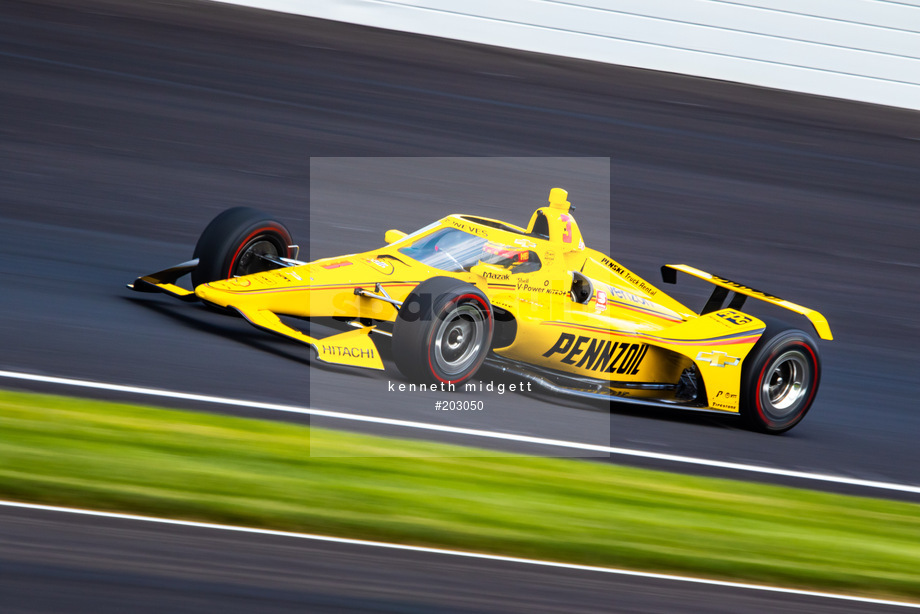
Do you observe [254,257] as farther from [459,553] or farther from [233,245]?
[459,553]

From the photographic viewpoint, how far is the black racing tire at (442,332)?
7.35 metres

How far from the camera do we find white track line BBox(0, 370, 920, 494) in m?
7.12

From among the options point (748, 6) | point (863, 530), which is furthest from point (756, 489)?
point (748, 6)

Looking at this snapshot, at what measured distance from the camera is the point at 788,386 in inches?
343

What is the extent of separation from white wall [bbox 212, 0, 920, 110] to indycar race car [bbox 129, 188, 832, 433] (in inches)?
382

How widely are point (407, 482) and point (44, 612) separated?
224cm

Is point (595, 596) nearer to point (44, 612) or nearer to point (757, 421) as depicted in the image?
point (44, 612)

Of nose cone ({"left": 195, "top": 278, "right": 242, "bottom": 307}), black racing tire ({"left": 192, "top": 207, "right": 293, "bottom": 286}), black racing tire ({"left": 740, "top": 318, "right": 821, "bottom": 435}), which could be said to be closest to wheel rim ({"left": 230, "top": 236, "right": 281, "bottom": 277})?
black racing tire ({"left": 192, "top": 207, "right": 293, "bottom": 286})

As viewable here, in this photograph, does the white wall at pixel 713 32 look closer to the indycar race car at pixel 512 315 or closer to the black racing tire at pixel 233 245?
the indycar race car at pixel 512 315

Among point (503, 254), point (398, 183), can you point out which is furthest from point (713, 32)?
point (503, 254)

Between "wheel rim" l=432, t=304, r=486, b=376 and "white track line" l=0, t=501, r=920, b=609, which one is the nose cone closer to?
"wheel rim" l=432, t=304, r=486, b=376

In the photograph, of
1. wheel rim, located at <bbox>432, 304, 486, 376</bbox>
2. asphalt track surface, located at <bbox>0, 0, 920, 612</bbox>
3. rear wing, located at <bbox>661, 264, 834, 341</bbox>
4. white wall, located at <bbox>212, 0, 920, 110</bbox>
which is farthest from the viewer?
white wall, located at <bbox>212, 0, 920, 110</bbox>

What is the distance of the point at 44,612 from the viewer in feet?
15.4

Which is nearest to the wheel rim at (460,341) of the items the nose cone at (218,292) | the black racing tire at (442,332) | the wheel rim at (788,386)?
the black racing tire at (442,332)
